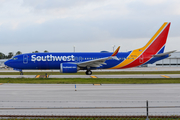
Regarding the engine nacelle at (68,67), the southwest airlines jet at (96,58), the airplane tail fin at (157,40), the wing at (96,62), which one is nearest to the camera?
the engine nacelle at (68,67)

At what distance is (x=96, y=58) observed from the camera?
41250mm

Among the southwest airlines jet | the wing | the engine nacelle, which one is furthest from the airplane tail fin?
the engine nacelle

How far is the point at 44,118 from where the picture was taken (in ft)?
34.2

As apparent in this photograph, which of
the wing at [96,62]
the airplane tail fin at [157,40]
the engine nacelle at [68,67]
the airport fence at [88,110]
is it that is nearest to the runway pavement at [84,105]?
the airport fence at [88,110]

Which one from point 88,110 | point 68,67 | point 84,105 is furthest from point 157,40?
point 88,110

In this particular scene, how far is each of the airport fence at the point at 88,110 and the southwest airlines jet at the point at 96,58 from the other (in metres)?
24.2

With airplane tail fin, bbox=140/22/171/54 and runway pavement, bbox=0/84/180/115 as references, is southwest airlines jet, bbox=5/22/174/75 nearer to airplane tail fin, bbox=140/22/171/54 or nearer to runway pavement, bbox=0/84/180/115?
airplane tail fin, bbox=140/22/171/54

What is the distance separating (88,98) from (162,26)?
30366mm

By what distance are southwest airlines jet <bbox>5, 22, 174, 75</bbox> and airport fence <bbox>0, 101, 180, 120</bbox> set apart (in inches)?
954

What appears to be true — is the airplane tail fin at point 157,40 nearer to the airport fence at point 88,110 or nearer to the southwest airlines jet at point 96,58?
the southwest airlines jet at point 96,58

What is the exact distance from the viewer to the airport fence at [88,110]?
422 inches

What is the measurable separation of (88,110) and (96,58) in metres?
28.8

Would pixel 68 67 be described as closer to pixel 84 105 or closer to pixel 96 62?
pixel 96 62

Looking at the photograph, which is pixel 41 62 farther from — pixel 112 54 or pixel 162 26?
pixel 162 26
